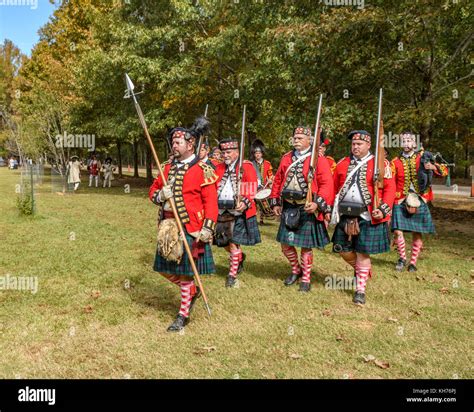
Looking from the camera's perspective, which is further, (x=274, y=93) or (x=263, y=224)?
(x=274, y=93)

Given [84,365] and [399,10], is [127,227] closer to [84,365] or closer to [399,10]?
[84,365]

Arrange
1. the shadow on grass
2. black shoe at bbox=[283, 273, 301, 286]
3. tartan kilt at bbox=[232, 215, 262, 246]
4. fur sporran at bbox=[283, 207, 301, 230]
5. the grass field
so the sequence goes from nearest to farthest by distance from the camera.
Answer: the grass field → the shadow on grass → fur sporran at bbox=[283, 207, 301, 230] → black shoe at bbox=[283, 273, 301, 286] → tartan kilt at bbox=[232, 215, 262, 246]

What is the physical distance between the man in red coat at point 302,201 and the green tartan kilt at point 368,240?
43cm

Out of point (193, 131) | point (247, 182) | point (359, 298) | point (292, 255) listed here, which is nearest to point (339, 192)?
point (292, 255)

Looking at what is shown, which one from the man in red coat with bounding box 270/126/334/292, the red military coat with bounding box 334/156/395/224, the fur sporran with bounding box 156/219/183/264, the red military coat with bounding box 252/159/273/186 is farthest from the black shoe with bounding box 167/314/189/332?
the red military coat with bounding box 252/159/273/186

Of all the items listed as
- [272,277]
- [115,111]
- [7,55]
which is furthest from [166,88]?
[7,55]

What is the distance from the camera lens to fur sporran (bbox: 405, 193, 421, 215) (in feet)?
28.3

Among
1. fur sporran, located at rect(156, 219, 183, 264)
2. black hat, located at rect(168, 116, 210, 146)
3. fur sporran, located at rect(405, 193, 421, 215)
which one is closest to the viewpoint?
fur sporran, located at rect(156, 219, 183, 264)

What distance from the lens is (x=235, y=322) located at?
234 inches

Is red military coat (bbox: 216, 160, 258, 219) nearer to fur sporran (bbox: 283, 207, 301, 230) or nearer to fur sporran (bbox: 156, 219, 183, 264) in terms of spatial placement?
fur sporran (bbox: 283, 207, 301, 230)

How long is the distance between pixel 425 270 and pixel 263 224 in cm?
633

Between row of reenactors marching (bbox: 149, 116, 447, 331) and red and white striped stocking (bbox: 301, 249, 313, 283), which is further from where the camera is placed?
red and white striped stocking (bbox: 301, 249, 313, 283)

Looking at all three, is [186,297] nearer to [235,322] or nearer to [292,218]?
[235,322]

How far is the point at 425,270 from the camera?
342 inches
